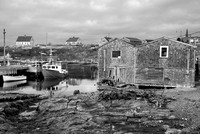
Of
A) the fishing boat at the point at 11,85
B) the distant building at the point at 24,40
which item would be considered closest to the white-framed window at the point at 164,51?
the fishing boat at the point at 11,85

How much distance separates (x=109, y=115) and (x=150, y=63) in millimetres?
13818

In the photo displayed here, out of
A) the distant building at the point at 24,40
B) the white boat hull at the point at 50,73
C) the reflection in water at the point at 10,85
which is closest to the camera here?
the reflection in water at the point at 10,85

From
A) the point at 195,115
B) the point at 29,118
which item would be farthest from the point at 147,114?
the point at 29,118

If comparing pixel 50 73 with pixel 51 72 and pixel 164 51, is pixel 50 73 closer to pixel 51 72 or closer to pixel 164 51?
pixel 51 72

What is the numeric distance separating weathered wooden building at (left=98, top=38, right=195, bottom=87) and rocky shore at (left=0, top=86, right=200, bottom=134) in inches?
303

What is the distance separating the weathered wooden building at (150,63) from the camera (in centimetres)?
2595

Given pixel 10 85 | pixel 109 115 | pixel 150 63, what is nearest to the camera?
pixel 109 115

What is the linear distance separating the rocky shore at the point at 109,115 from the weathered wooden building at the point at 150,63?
7685mm

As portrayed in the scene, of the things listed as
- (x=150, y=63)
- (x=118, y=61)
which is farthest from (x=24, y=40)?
(x=150, y=63)

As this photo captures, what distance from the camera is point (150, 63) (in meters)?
27.5

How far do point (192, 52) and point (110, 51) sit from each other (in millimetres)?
9960

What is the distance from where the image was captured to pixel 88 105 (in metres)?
18.4

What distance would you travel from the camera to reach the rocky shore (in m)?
12.7

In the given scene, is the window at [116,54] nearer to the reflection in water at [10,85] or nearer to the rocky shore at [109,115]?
the rocky shore at [109,115]
